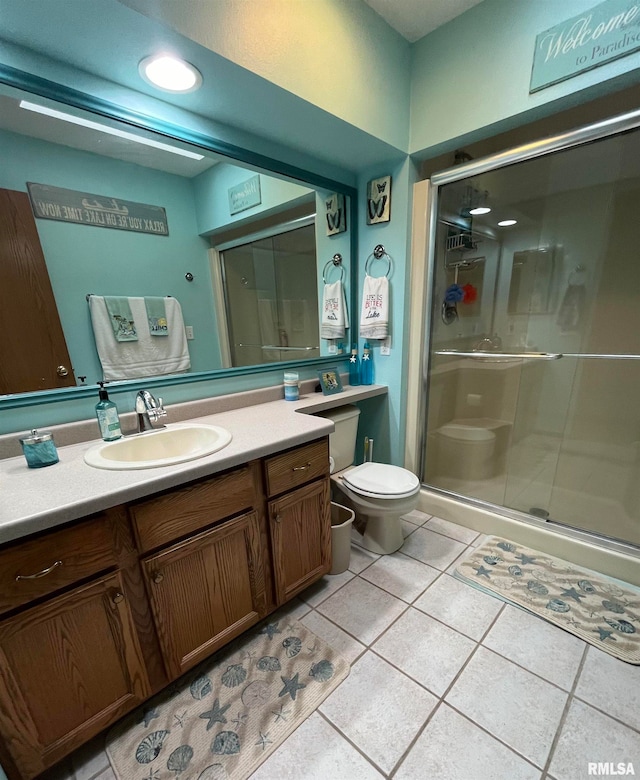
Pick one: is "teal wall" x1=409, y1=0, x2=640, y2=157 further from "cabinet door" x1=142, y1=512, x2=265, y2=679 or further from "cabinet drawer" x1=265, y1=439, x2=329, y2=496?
"cabinet door" x1=142, y1=512, x2=265, y2=679

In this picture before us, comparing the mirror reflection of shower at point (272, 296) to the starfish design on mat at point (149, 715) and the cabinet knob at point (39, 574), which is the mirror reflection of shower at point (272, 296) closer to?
the cabinet knob at point (39, 574)

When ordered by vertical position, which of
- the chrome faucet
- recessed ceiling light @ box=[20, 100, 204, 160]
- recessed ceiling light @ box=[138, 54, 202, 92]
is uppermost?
recessed ceiling light @ box=[138, 54, 202, 92]

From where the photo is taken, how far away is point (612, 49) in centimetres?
120

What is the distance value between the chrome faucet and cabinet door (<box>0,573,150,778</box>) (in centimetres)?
56

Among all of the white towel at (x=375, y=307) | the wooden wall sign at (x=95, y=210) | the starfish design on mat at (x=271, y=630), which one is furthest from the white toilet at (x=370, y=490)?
the wooden wall sign at (x=95, y=210)

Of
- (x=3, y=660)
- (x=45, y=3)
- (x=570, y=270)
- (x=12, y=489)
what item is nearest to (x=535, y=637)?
(x=3, y=660)

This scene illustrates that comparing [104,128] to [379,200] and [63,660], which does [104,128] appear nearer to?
[379,200]

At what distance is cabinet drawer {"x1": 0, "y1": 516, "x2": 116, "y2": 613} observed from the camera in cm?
74

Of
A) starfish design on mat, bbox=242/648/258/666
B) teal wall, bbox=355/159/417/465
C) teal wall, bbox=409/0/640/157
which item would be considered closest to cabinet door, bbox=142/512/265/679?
starfish design on mat, bbox=242/648/258/666

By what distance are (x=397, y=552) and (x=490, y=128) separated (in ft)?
7.12

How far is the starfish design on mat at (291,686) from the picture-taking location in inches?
43.9

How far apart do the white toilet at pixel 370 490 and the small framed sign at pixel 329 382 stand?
0.11 meters

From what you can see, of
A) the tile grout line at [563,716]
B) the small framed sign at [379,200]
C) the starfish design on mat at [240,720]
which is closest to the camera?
the tile grout line at [563,716]

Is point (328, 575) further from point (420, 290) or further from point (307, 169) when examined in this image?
point (307, 169)
